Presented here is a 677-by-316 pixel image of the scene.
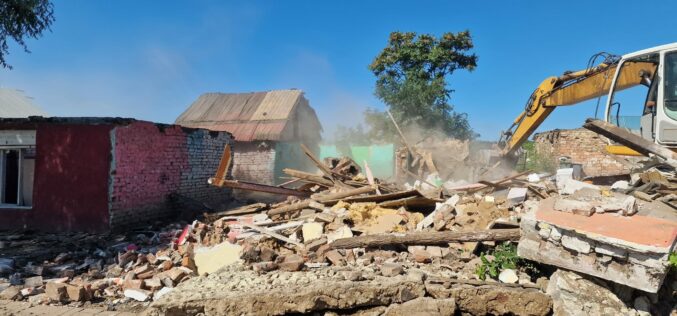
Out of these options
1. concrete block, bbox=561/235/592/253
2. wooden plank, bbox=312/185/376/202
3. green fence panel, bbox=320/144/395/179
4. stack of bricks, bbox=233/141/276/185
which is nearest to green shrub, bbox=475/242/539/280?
concrete block, bbox=561/235/592/253

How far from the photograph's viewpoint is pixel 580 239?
3.89 m

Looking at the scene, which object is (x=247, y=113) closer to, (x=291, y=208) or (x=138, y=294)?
(x=291, y=208)

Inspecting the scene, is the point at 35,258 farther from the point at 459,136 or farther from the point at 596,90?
the point at 459,136

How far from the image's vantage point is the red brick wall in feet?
27.8

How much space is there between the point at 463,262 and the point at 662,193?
2946 mm

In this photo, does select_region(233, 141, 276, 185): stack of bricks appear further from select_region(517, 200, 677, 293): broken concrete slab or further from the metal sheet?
select_region(517, 200, 677, 293): broken concrete slab

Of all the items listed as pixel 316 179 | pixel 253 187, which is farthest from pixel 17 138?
pixel 316 179

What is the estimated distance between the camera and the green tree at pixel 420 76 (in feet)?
72.2

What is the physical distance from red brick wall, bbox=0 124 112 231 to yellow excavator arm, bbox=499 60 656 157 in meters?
10.4

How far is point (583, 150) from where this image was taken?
690 inches

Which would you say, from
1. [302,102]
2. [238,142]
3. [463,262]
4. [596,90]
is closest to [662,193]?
[463,262]

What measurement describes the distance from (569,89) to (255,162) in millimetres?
12685

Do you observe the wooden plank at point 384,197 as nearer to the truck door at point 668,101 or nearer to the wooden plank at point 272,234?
the wooden plank at point 272,234

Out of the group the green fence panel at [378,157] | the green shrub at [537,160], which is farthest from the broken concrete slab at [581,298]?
the green shrub at [537,160]
